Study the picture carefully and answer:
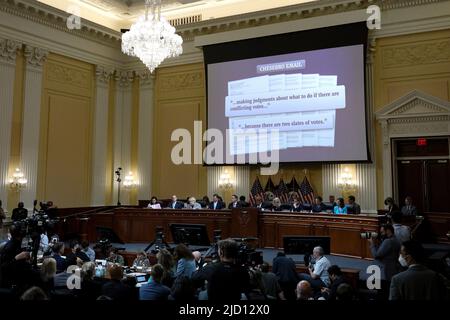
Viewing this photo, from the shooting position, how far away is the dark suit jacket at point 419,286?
10.4ft

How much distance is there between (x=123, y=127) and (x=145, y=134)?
967mm

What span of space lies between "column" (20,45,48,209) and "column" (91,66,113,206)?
2115 millimetres

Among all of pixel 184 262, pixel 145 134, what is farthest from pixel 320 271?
pixel 145 134

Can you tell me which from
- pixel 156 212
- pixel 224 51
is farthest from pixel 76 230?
pixel 224 51

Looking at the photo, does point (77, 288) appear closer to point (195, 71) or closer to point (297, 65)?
point (297, 65)

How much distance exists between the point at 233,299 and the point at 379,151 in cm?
958

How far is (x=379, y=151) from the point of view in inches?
457

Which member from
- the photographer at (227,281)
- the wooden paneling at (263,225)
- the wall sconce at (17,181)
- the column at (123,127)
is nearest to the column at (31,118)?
the wall sconce at (17,181)

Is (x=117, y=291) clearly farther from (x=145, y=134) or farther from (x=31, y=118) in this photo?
(x=145, y=134)

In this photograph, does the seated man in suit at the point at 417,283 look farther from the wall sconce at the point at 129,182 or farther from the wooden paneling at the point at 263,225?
the wall sconce at the point at 129,182

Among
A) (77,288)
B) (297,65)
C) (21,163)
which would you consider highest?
(297,65)

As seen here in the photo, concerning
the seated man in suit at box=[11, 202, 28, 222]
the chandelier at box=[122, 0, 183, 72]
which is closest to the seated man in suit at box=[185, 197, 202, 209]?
the chandelier at box=[122, 0, 183, 72]

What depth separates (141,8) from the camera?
14695 millimetres

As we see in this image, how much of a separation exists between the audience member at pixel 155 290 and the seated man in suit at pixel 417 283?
2.03 m
